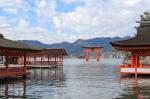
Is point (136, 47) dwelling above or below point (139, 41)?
below

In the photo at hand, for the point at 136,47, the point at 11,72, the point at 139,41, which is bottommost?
the point at 11,72

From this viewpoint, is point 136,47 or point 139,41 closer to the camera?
point 136,47

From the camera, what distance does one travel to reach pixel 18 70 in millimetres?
45406

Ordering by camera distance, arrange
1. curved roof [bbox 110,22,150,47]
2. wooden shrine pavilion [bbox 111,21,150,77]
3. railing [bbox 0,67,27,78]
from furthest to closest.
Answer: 1. wooden shrine pavilion [bbox 111,21,150,77]
2. curved roof [bbox 110,22,150,47]
3. railing [bbox 0,67,27,78]

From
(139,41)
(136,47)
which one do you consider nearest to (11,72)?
(136,47)

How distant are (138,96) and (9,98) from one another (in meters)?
9.56

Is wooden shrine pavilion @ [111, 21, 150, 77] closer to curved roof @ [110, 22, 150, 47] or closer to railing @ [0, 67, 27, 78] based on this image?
curved roof @ [110, 22, 150, 47]

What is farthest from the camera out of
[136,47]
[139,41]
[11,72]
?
[139,41]

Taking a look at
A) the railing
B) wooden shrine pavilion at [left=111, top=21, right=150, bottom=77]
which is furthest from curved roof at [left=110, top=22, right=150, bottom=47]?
the railing

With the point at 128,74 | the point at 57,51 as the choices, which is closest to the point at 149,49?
the point at 128,74

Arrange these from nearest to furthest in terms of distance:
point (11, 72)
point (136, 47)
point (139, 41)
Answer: point (11, 72) → point (136, 47) → point (139, 41)

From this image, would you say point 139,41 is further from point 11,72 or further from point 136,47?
point 11,72

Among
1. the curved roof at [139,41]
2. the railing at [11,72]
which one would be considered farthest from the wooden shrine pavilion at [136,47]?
the railing at [11,72]

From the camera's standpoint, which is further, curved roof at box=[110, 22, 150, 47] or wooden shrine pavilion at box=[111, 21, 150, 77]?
wooden shrine pavilion at box=[111, 21, 150, 77]
